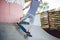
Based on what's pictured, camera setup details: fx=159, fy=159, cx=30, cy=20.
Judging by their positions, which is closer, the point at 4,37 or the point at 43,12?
the point at 4,37

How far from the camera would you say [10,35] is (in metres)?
1.53

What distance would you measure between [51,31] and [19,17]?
0.36m

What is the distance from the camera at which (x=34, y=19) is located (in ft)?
5.21

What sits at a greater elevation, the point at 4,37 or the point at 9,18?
the point at 9,18

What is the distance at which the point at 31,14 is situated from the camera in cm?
158

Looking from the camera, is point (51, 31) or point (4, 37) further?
point (51, 31)

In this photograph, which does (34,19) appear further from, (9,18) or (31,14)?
(9,18)

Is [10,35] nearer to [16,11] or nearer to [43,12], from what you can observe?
[16,11]

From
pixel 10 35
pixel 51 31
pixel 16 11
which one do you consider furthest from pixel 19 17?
pixel 51 31

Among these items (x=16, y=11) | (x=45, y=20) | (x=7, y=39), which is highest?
(x=16, y=11)

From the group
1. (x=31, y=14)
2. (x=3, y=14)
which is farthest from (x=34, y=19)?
(x=3, y=14)

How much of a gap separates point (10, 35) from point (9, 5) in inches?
11.5

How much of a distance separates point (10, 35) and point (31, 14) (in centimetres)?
29

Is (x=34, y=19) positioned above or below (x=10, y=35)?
above
